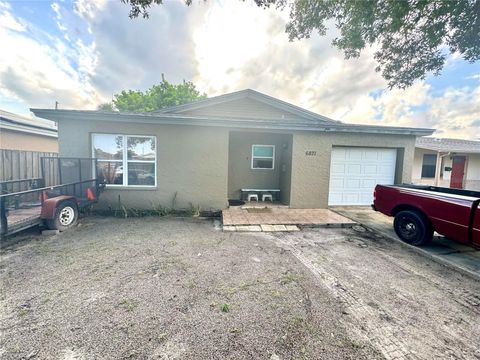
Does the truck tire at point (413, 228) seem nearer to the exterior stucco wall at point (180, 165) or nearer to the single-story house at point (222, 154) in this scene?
the single-story house at point (222, 154)

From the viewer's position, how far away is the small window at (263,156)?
913 cm

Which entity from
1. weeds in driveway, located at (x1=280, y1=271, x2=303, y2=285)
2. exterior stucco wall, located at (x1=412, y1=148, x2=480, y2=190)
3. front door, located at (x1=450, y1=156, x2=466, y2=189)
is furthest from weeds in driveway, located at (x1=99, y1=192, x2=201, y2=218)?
front door, located at (x1=450, y1=156, x2=466, y2=189)

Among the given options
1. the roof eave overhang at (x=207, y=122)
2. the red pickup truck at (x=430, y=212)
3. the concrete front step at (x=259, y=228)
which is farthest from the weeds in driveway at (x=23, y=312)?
the red pickup truck at (x=430, y=212)

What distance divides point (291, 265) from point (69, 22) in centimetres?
1067

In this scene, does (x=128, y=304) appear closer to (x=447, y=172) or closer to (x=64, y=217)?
(x=64, y=217)

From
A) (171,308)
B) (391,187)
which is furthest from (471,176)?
(171,308)

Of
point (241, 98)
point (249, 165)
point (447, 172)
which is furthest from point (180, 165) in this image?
point (447, 172)

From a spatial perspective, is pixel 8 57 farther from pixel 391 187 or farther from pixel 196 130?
pixel 391 187

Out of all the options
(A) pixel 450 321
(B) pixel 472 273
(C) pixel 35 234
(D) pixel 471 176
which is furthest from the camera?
(D) pixel 471 176

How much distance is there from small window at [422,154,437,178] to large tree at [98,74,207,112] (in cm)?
2351

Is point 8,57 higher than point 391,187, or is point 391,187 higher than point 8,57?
point 8,57

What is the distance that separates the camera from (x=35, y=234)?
489 centimetres

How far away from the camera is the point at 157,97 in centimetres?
2578

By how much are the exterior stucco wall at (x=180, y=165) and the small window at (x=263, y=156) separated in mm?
2371
